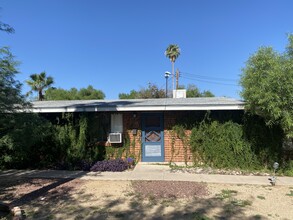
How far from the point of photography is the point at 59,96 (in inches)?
1350

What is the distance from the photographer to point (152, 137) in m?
10.5

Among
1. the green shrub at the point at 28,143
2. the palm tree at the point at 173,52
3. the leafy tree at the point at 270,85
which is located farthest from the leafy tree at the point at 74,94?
the leafy tree at the point at 270,85

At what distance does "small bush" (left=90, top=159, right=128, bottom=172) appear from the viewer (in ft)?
30.1

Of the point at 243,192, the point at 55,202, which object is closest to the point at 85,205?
the point at 55,202

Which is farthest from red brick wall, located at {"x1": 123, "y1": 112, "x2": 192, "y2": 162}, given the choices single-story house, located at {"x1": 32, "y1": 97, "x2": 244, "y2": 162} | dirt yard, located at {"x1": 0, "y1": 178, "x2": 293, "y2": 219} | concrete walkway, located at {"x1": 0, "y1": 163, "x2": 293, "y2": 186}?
dirt yard, located at {"x1": 0, "y1": 178, "x2": 293, "y2": 219}

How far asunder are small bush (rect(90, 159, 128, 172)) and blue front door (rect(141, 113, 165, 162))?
1.29 meters

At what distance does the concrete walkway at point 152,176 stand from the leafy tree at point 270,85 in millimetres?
1696

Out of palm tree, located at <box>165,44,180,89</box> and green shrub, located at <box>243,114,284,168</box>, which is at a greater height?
palm tree, located at <box>165,44,180,89</box>

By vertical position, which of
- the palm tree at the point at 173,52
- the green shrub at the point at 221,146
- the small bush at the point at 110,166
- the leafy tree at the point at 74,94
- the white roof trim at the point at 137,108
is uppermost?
the palm tree at the point at 173,52

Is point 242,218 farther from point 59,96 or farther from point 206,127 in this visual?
point 59,96

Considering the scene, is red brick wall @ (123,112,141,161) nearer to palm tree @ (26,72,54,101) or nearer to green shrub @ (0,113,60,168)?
green shrub @ (0,113,60,168)

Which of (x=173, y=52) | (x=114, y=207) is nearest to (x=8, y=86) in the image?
(x=114, y=207)

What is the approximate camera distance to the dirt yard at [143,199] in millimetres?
5168

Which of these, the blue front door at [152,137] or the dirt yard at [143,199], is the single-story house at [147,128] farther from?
the dirt yard at [143,199]
